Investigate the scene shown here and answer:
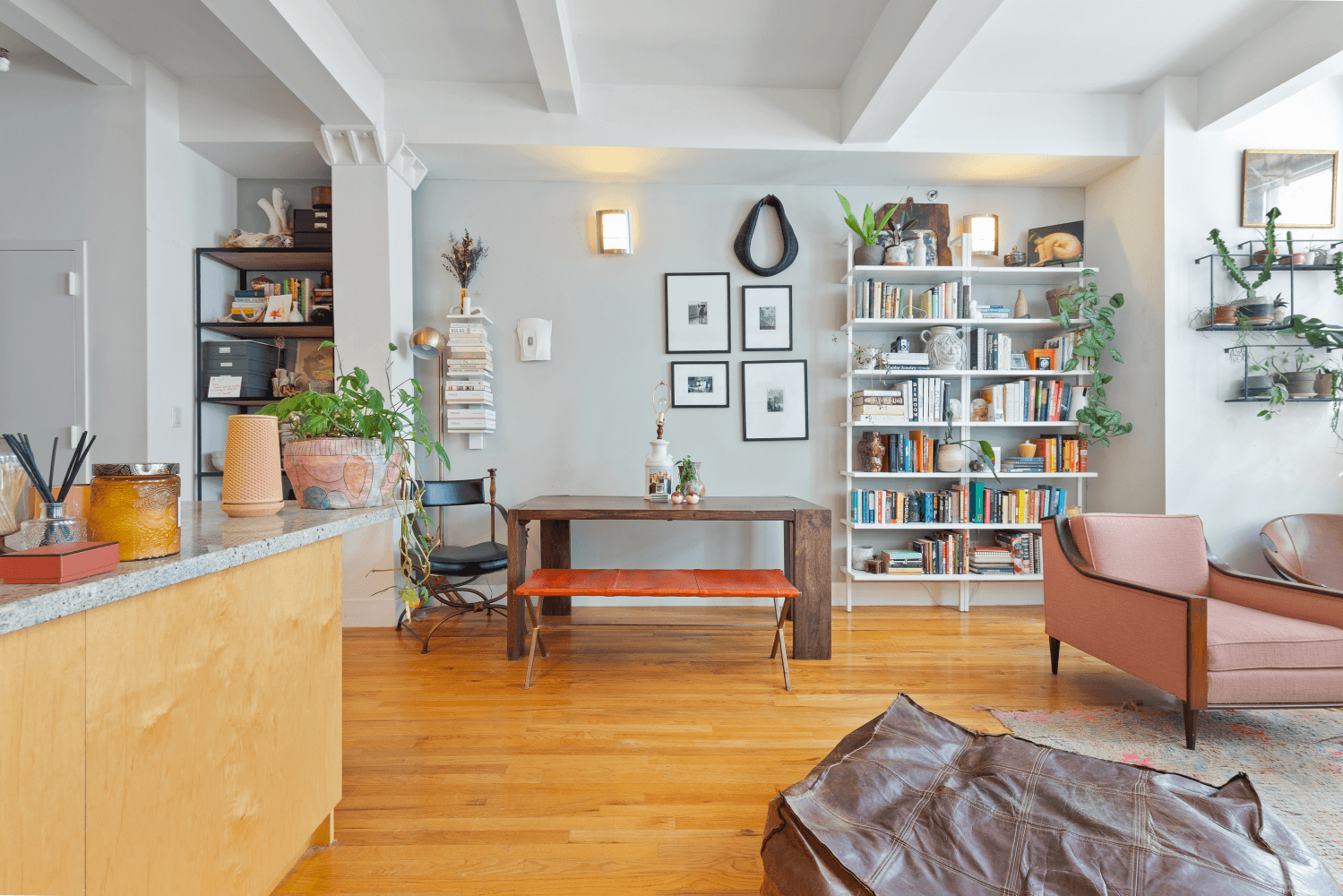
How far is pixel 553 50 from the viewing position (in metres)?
3.34

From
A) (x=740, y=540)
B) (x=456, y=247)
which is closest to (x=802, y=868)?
(x=740, y=540)

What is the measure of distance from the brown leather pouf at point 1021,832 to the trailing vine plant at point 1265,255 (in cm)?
348

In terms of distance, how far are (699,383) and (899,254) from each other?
1.63 meters

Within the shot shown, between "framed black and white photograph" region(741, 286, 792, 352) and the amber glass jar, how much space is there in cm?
390

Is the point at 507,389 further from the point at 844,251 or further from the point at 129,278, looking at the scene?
the point at 844,251

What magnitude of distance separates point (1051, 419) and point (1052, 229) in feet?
4.51

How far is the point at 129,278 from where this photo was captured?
3.67 m

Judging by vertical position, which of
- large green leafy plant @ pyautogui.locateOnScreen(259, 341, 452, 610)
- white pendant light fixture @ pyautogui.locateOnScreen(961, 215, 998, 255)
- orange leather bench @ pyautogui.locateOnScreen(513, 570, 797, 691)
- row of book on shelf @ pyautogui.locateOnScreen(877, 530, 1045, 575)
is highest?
white pendant light fixture @ pyautogui.locateOnScreen(961, 215, 998, 255)

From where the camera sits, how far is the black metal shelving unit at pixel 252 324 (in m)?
4.07

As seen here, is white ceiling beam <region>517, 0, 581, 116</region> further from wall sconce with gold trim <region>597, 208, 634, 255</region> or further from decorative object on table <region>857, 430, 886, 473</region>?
decorative object on table <region>857, 430, 886, 473</region>

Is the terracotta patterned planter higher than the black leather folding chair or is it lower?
higher

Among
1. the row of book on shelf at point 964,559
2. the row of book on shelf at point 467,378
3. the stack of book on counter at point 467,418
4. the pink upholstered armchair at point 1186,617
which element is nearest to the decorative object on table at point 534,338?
the row of book on shelf at point 467,378

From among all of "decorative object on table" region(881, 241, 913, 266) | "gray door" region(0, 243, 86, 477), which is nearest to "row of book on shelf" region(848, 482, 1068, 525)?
"decorative object on table" region(881, 241, 913, 266)

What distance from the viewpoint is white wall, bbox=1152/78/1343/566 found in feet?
13.0
